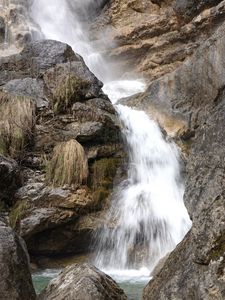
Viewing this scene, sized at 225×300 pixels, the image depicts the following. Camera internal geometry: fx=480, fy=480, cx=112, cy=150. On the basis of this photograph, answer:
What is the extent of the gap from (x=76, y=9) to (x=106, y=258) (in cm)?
1619

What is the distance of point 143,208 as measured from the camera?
10.0 metres

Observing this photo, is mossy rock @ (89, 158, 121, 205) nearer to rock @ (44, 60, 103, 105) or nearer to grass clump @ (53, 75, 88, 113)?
grass clump @ (53, 75, 88, 113)

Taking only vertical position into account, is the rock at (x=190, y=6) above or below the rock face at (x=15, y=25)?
below

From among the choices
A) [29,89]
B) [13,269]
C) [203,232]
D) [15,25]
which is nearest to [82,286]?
[13,269]

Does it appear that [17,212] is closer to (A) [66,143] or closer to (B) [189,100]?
(A) [66,143]

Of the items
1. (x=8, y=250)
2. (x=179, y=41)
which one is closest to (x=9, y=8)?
(x=179, y=41)

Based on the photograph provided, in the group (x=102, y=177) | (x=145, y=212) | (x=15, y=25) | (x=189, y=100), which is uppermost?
(x=15, y=25)

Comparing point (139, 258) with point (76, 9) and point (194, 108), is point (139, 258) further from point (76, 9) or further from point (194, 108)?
point (76, 9)

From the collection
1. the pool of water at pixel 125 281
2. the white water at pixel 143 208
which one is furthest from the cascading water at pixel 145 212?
the pool of water at pixel 125 281

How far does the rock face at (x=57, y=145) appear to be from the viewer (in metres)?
9.61

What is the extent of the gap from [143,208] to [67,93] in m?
3.52

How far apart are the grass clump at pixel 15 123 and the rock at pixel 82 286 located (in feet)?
18.5

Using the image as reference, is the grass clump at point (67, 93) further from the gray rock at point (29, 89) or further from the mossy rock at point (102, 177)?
the mossy rock at point (102, 177)

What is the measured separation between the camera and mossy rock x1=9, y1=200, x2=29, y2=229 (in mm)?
9359
